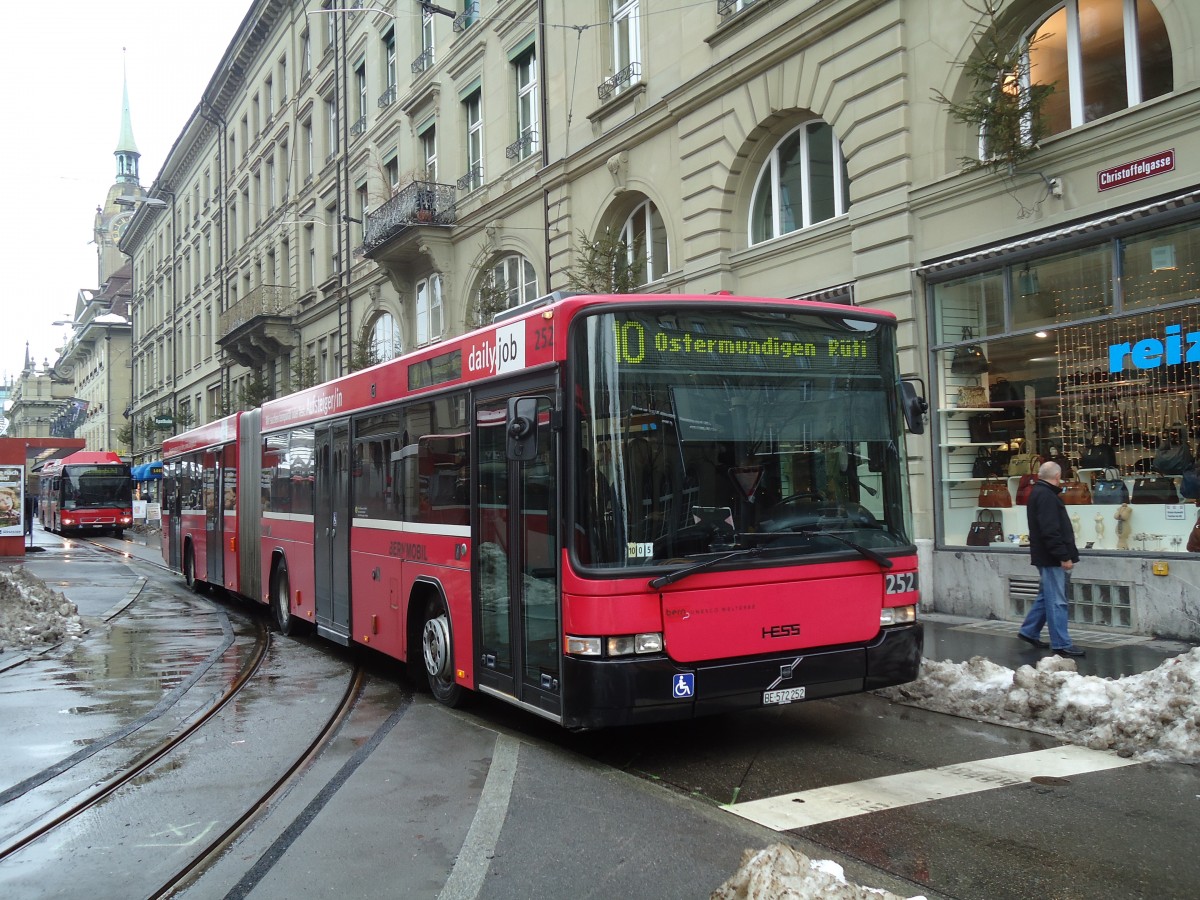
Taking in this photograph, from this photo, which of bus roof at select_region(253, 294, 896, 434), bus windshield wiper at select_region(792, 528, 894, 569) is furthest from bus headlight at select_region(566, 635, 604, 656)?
bus roof at select_region(253, 294, 896, 434)

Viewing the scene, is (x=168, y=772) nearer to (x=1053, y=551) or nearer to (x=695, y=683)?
(x=695, y=683)

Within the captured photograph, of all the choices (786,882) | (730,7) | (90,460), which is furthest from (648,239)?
(90,460)

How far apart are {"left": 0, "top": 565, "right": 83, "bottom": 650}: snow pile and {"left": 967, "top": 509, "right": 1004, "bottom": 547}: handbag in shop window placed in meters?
10.7

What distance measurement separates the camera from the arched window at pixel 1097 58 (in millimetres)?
10508

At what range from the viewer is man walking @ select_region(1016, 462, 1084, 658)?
931 centimetres

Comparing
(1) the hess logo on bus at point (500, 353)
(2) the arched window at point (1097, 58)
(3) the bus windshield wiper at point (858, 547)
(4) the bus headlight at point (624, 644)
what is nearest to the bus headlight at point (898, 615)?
(3) the bus windshield wiper at point (858, 547)

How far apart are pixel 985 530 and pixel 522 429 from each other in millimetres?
8179

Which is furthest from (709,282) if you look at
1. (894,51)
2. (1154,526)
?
(1154,526)

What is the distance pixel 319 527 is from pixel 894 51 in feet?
29.3

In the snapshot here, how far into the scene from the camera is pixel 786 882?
358 centimetres

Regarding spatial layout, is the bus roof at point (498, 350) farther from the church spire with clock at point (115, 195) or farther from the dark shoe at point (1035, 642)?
the church spire with clock at point (115, 195)

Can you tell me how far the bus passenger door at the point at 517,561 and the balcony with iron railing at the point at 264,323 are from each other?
3085cm

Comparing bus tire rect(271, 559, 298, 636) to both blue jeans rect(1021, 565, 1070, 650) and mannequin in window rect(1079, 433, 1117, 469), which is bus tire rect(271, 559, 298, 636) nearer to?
blue jeans rect(1021, 565, 1070, 650)

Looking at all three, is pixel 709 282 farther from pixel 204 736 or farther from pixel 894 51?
pixel 204 736
